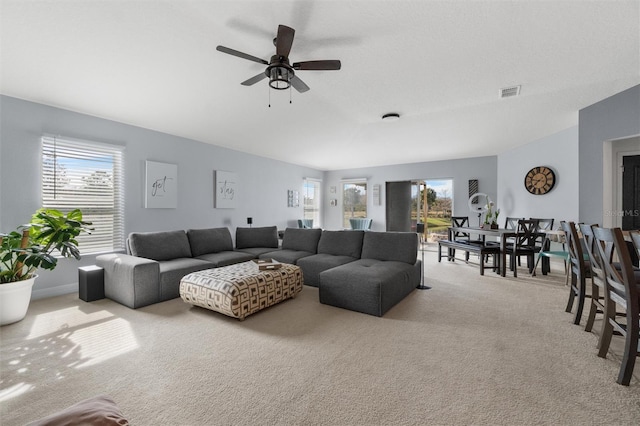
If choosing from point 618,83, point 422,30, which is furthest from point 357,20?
point 618,83

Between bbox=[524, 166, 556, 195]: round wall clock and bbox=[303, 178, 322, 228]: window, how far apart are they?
5671mm

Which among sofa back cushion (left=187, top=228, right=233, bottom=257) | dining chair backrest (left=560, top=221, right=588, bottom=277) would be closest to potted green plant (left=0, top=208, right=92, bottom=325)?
sofa back cushion (left=187, top=228, right=233, bottom=257)

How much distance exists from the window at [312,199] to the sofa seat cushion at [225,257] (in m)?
4.35

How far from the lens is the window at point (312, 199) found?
28.9ft

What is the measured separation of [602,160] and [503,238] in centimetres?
166

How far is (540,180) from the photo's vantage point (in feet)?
18.9

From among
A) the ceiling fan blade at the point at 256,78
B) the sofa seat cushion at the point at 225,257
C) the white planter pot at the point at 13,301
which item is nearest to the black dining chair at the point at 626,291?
the ceiling fan blade at the point at 256,78

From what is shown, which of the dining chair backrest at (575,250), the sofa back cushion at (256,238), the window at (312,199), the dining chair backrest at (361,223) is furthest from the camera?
the window at (312,199)

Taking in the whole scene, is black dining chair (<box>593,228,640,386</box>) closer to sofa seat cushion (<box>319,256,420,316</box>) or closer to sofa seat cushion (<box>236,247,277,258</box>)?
sofa seat cushion (<box>319,256,420,316</box>)

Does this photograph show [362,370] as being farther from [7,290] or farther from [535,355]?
[7,290]

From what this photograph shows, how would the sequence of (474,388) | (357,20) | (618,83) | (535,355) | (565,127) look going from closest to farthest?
1. (474,388)
2. (535,355)
3. (357,20)
4. (618,83)
5. (565,127)

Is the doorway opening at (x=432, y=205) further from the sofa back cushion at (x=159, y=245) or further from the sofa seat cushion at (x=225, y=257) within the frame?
the sofa back cushion at (x=159, y=245)

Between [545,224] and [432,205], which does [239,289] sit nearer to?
[545,224]

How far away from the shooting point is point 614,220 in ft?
13.1
